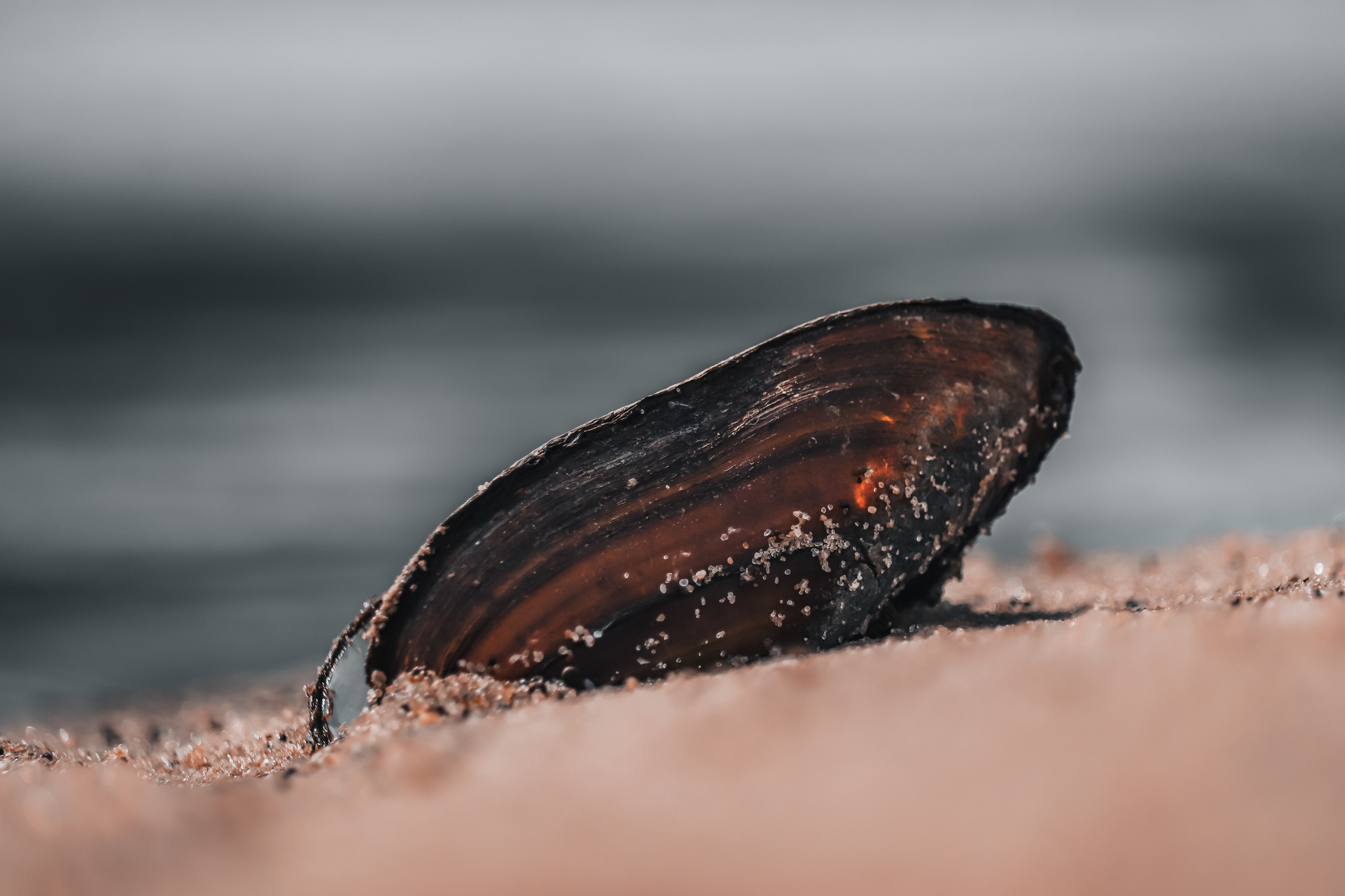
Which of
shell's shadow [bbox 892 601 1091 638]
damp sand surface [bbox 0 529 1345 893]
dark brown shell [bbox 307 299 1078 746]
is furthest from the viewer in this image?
shell's shadow [bbox 892 601 1091 638]

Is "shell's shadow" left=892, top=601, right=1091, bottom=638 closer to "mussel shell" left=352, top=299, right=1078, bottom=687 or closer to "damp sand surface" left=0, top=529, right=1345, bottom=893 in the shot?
"mussel shell" left=352, top=299, right=1078, bottom=687

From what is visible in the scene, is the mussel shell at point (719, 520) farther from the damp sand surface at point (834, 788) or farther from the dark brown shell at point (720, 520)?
the damp sand surface at point (834, 788)

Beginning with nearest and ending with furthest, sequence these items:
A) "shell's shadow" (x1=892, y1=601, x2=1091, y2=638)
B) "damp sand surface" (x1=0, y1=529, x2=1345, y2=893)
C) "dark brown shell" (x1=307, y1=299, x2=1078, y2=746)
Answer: "damp sand surface" (x1=0, y1=529, x2=1345, y2=893)
"dark brown shell" (x1=307, y1=299, x2=1078, y2=746)
"shell's shadow" (x1=892, y1=601, x2=1091, y2=638)

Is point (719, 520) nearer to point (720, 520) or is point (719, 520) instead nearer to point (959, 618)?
point (720, 520)

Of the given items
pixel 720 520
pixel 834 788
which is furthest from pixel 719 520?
pixel 834 788

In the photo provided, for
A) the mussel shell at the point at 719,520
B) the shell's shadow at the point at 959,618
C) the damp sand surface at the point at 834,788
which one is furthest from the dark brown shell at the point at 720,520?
the damp sand surface at the point at 834,788

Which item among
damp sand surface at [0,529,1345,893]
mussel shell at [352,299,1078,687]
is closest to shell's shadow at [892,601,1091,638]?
mussel shell at [352,299,1078,687]

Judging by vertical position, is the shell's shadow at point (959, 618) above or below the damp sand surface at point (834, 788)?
above

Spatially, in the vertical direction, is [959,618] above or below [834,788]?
above
